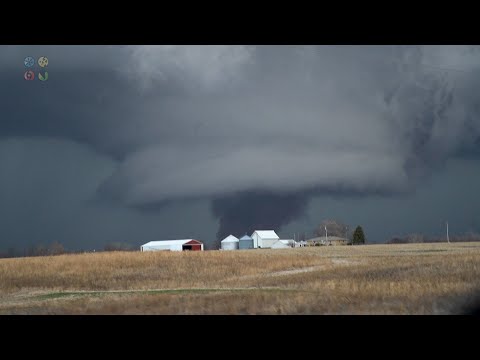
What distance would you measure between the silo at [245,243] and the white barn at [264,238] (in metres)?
1.07

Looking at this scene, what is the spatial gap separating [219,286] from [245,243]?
97.7 meters

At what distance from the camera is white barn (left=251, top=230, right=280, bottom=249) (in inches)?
4990

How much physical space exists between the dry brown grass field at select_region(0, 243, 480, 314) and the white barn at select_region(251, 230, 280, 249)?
77119mm

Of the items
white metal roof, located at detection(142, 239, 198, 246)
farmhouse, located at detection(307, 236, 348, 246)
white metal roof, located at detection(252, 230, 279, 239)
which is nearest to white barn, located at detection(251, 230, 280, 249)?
white metal roof, located at detection(252, 230, 279, 239)

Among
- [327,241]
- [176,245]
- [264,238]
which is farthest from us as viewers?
[327,241]

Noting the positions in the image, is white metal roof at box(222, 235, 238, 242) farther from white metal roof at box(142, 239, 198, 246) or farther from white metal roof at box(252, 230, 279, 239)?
white metal roof at box(142, 239, 198, 246)

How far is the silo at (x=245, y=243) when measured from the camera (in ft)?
415

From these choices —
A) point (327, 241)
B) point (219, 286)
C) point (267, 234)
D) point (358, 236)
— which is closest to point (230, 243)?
point (267, 234)

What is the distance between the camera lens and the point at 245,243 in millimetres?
127812

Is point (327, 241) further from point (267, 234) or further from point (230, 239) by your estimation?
point (230, 239)
